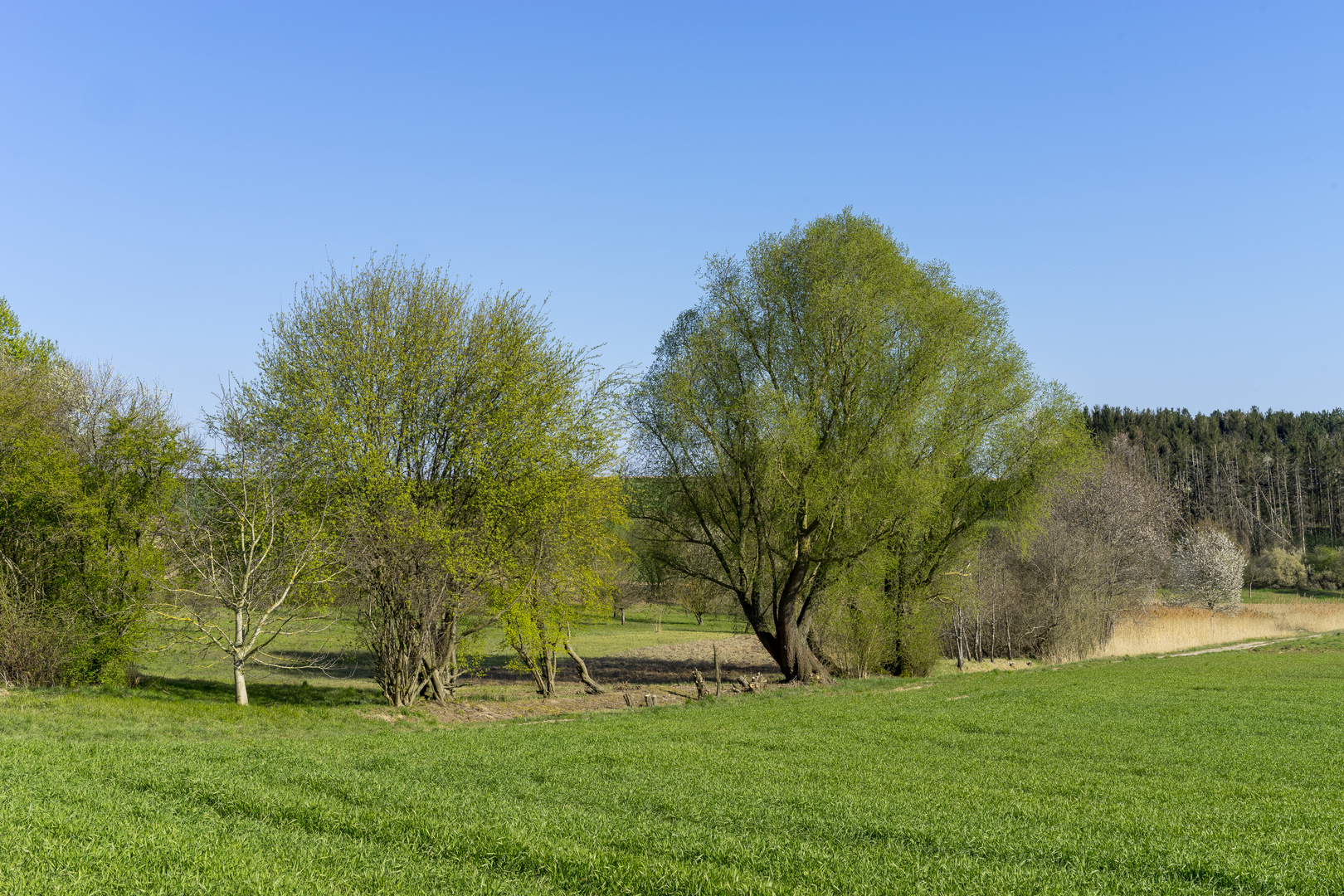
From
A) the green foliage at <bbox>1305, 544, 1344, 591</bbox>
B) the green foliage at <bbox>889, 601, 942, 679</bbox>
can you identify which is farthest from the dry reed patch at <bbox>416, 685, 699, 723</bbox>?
the green foliage at <bbox>1305, 544, 1344, 591</bbox>

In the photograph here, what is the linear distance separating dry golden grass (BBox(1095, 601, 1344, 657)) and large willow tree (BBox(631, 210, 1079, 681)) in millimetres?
17504

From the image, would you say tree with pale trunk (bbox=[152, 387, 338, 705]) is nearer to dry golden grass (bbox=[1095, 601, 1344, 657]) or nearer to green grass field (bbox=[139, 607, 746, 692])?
green grass field (bbox=[139, 607, 746, 692])

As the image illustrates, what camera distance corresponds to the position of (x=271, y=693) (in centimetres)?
2514

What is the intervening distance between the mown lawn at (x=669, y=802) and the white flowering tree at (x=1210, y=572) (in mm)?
50478

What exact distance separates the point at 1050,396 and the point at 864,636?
11.3 metres

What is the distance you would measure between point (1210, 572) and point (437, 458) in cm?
6238

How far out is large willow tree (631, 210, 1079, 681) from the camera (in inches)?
1109

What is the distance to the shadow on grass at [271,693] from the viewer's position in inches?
902

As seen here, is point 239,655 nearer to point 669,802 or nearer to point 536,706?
point 536,706

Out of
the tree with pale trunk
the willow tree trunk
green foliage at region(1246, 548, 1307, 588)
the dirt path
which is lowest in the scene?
the dirt path

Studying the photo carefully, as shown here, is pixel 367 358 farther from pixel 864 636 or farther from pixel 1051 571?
pixel 1051 571

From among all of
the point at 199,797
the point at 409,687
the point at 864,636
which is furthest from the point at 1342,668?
the point at 199,797

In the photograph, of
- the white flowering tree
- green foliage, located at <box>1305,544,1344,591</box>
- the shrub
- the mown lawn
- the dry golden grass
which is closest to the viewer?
the mown lawn

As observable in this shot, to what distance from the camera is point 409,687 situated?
23125 millimetres
